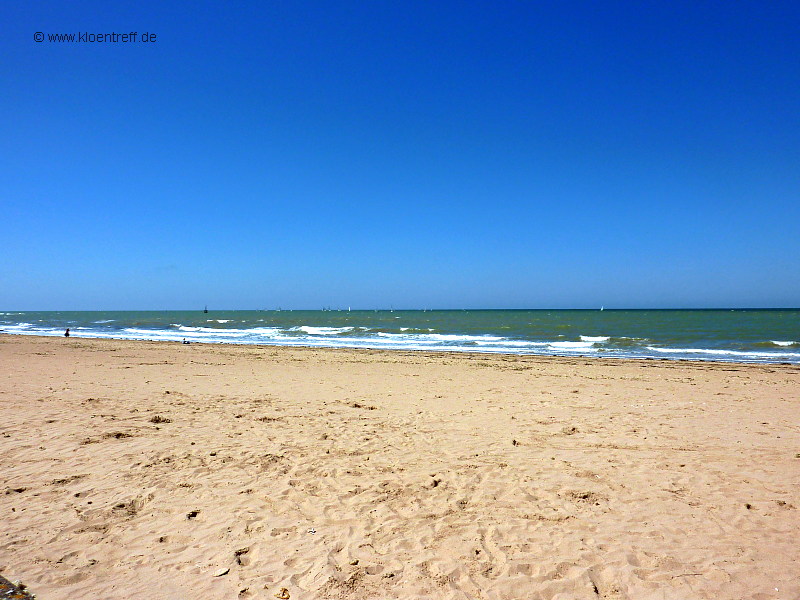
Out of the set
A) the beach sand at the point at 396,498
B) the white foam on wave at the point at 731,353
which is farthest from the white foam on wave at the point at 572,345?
the beach sand at the point at 396,498

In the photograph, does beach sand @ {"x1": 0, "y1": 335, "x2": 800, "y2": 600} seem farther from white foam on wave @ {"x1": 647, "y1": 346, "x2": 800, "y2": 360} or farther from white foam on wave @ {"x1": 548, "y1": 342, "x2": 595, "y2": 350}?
white foam on wave @ {"x1": 548, "y1": 342, "x2": 595, "y2": 350}

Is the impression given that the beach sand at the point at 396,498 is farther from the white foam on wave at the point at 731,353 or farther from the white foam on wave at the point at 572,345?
the white foam on wave at the point at 572,345

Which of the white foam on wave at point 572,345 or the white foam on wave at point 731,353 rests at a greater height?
the white foam on wave at point 572,345

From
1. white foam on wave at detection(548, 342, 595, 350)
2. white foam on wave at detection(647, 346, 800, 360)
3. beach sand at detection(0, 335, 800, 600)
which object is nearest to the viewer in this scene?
beach sand at detection(0, 335, 800, 600)

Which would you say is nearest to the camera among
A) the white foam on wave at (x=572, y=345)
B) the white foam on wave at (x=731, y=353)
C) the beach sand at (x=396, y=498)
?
the beach sand at (x=396, y=498)

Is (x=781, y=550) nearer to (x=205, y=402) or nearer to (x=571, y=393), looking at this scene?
(x=571, y=393)

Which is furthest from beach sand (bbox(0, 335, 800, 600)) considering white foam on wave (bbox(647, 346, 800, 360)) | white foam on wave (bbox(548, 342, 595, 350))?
white foam on wave (bbox(548, 342, 595, 350))

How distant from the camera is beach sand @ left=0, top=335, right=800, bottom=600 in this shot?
347 centimetres

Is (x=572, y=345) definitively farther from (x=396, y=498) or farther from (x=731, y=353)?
(x=396, y=498)

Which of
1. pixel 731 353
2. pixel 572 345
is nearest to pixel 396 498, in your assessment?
pixel 731 353

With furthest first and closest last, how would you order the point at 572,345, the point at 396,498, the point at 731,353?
the point at 572,345, the point at 731,353, the point at 396,498

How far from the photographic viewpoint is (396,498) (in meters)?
4.83

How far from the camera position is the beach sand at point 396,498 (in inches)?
137

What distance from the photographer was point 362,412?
8867 mm
